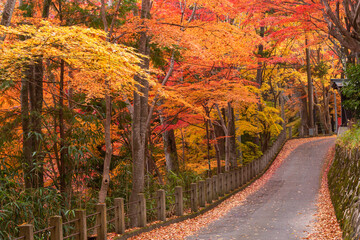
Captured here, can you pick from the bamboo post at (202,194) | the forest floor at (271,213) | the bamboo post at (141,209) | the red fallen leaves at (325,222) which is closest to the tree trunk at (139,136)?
the bamboo post at (141,209)

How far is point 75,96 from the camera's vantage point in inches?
515

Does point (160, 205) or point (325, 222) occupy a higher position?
point (160, 205)

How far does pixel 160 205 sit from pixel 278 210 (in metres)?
4.74

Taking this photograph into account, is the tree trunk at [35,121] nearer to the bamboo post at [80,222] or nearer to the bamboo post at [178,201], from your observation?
the bamboo post at [80,222]

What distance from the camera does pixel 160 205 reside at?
12023 mm

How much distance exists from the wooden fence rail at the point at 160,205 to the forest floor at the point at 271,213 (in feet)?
1.57

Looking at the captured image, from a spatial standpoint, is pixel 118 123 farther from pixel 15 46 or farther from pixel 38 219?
pixel 15 46

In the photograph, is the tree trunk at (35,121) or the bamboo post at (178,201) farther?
the bamboo post at (178,201)

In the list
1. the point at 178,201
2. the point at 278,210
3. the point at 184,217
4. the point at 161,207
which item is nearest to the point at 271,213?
the point at 278,210

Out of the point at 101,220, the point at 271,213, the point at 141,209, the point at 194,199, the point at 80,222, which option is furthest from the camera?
the point at 194,199

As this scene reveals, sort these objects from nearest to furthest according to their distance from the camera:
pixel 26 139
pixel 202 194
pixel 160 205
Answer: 1. pixel 26 139
2. pixel 160 205
3. pixel 202 194

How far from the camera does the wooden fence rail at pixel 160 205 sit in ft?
23.5

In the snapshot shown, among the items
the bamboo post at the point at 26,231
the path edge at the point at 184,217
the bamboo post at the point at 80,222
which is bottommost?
the path edge at the point at 184,217

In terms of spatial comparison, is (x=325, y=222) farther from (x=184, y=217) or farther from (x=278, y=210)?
(x=184, y=217)
